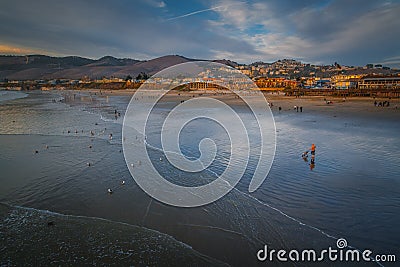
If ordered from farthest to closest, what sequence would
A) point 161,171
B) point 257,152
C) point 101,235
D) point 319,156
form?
point 257,152 → point 319,156 → point 161,171 → point 101,235

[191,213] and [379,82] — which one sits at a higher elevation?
[379,82]

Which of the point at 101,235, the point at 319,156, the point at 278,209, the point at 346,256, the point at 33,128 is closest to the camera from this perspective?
the point at 346,256

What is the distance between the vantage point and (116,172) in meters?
8.92

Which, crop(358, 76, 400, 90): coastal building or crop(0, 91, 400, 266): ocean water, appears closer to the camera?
crop(0, 91, 400, 266): ocean water

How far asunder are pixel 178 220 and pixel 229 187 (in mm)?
2435

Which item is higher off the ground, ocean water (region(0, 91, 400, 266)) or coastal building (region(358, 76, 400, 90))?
coastal building (region(358, 76, 400, 90))

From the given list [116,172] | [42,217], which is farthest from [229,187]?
[42,217]

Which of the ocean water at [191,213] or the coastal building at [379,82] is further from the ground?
the coastal building at [379,82]

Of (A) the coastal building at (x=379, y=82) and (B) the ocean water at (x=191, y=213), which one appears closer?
(B) the ocean water at (x=191, y=213)

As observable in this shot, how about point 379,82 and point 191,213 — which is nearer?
point 191,213

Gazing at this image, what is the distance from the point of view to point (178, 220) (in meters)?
5.67

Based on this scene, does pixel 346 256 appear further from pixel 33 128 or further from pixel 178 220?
pixel 33 128

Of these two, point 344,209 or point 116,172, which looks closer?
point 344,209

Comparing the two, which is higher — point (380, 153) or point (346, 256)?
point (380, 153)
